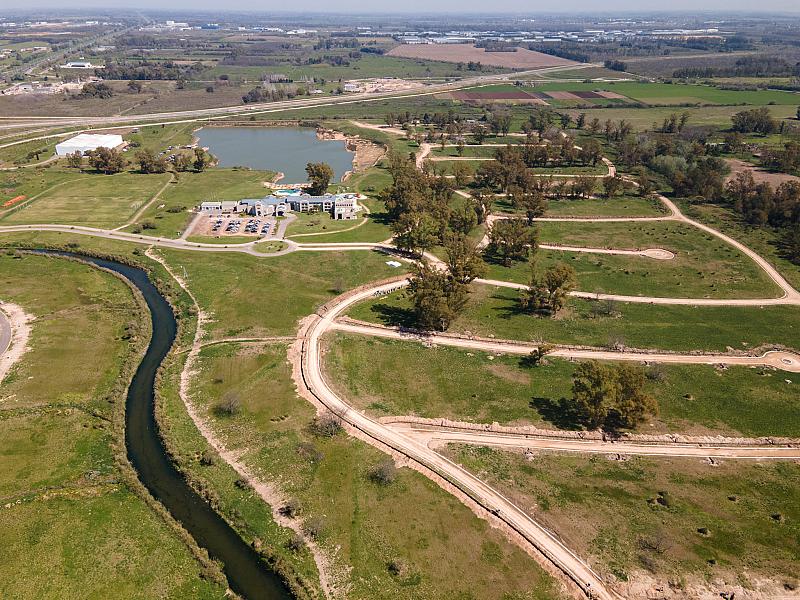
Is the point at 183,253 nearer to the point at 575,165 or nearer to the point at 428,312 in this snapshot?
the point at 428,312

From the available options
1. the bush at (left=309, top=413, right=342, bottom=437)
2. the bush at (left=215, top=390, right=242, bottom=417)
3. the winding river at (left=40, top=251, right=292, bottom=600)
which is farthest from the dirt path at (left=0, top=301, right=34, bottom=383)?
the bush at (left=309, top=413, right=342, bottom=437)

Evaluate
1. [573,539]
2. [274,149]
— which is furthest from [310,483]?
[274,149]

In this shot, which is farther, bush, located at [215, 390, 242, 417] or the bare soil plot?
the bare soil plot

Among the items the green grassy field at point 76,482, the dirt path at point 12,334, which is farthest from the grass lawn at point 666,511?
the dirt path at point 12,334

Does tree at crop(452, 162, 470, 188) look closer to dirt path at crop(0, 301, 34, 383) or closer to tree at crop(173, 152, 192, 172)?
tree at crop(173, 152, 192, 172)

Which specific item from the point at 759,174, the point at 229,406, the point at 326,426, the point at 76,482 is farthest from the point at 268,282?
the point at 759,174

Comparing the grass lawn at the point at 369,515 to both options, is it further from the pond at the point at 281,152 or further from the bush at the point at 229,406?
the pond at the point at 281,152
